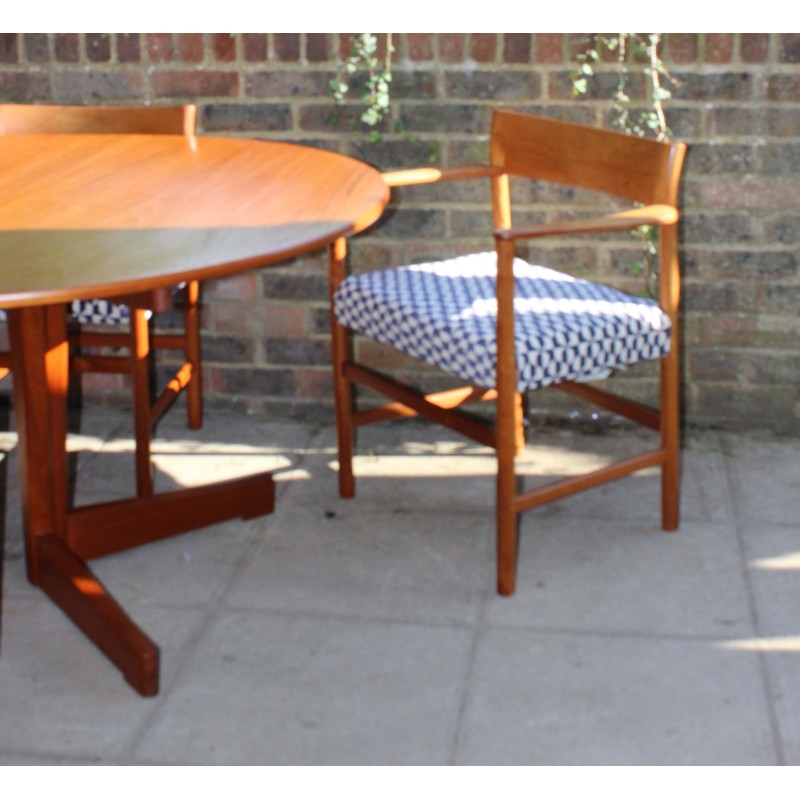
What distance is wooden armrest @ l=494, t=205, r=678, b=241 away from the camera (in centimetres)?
237

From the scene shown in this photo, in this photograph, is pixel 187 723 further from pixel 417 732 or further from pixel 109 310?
pixel 109 310

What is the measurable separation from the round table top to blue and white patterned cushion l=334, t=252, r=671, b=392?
1.02ft

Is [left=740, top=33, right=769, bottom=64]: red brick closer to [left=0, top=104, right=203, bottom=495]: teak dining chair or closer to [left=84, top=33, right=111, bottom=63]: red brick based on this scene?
[left=0, top=104, right=203, bottom=495]: teak dining chair

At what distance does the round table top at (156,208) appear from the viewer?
1842 millimetres

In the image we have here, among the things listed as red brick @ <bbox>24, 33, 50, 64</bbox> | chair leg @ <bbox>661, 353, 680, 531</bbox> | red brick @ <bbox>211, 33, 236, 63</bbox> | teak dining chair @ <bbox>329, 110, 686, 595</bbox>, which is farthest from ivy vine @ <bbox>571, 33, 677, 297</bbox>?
red brick @ <bbox>24, 33, 50, 64</bbox>

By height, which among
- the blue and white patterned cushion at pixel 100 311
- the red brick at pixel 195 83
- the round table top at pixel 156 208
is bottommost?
the blue and white patterned cushion at pixel 100 311

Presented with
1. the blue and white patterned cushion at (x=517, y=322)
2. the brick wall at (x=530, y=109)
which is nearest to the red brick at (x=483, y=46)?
the brick wall at (x=530, y=109)

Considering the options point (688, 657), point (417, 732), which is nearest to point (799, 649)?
point (688, 657)

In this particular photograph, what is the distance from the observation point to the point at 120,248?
195 cm

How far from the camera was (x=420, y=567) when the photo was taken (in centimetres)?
273

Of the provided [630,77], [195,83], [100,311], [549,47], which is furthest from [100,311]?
[630,77]

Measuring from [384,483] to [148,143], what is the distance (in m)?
0.95

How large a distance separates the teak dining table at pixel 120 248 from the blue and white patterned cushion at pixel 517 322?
9.2 inches

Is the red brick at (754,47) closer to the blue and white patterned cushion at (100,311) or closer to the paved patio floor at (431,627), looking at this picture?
the paved patio floor at (431,627)
